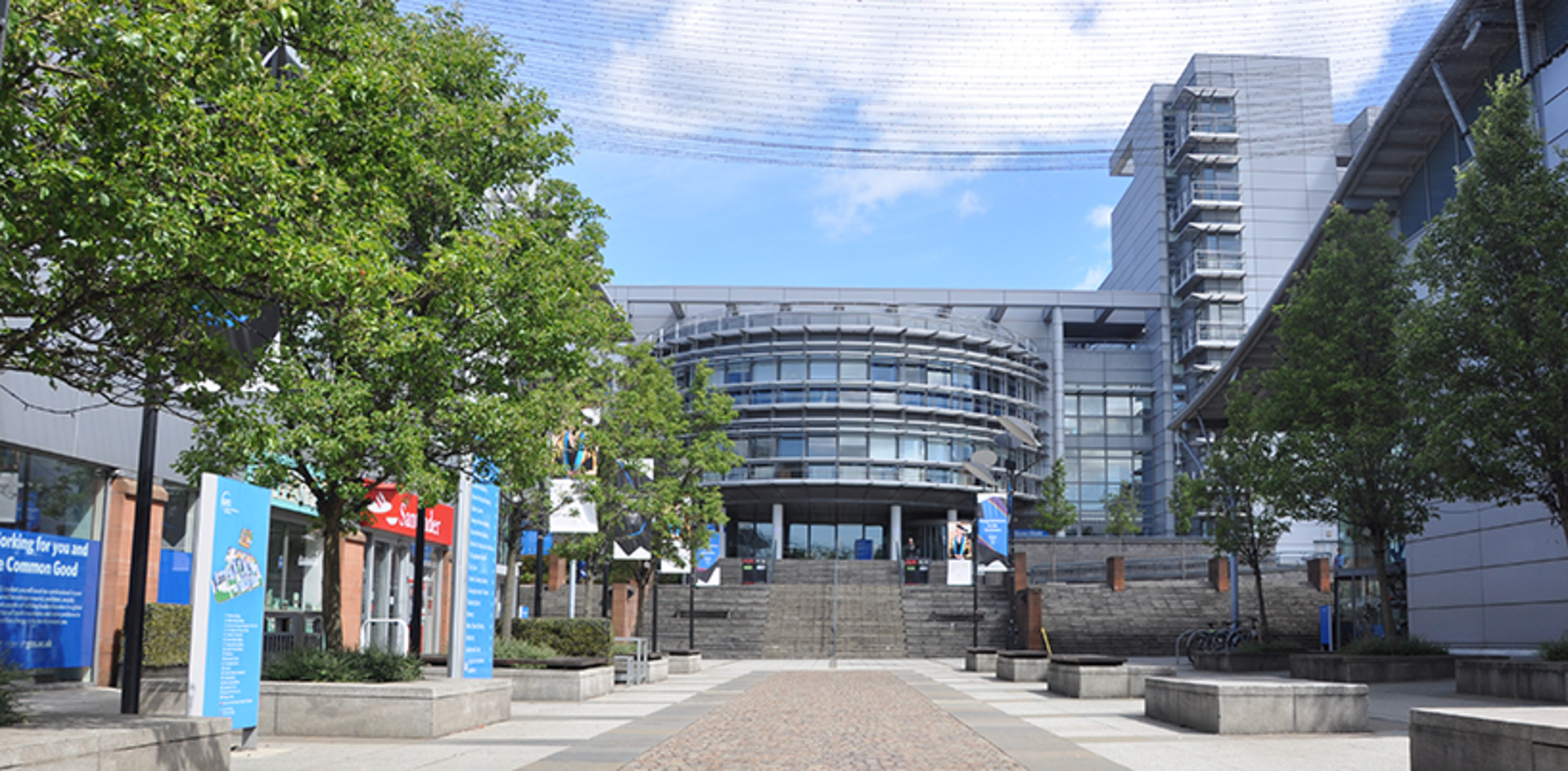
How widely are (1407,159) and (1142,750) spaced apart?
25.5 metres

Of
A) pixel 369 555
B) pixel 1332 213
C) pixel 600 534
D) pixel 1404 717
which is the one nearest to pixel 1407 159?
pixel 1332 213

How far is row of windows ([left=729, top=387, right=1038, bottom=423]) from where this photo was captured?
268 feet

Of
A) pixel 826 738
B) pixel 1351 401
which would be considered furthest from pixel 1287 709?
pixel 1351 401

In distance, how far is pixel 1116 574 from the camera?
154 feet

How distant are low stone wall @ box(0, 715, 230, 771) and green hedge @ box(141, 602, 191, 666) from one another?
10.5m

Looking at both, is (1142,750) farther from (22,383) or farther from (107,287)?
(22,383)

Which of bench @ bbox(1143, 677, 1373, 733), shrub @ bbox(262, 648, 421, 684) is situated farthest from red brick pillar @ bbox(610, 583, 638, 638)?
bench @ bbox(1143, 677, 1373, 733)

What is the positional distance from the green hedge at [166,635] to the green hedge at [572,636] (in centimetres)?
695

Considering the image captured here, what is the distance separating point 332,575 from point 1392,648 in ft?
69.0

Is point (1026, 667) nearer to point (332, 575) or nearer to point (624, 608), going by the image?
point (332, 575)

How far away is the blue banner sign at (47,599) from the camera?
17734 mm

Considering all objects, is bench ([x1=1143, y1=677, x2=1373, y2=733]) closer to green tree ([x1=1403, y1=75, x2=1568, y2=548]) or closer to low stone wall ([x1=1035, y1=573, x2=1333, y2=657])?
green tree ([x1=1403, y1=75, x2=1568, y2=548])

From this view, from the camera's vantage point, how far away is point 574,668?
2048 centimetres

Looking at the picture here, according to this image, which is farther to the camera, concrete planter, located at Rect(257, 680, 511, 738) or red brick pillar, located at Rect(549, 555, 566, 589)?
red brick pillar, located at Rect(549, 555, 566, 589)
